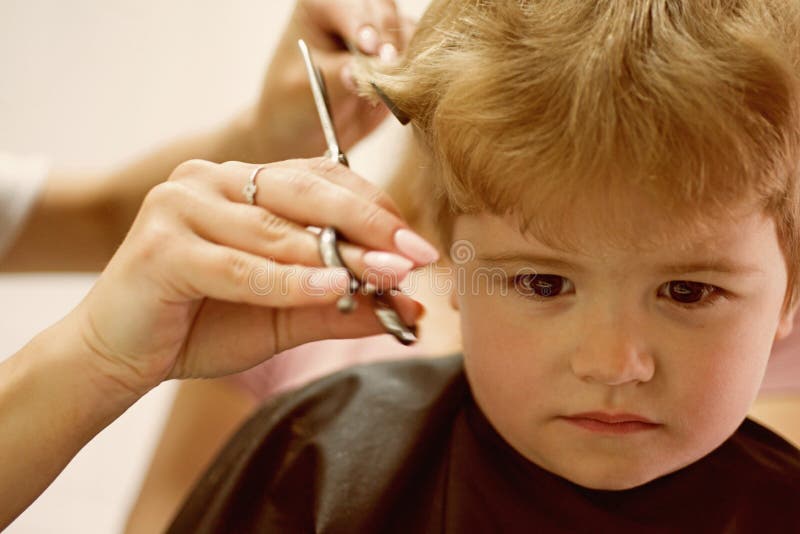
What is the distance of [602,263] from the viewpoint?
0.76 meters

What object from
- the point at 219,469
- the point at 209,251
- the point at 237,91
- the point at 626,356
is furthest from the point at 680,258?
the point at 237,91

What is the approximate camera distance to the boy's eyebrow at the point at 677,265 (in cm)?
76

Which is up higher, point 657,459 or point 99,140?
point 99,140

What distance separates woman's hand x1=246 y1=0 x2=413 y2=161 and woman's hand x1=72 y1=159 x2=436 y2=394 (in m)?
0.21

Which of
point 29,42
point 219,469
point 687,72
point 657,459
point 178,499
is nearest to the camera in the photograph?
point 687,72

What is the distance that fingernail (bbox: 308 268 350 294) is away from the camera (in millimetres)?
696

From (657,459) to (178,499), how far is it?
0.64 m

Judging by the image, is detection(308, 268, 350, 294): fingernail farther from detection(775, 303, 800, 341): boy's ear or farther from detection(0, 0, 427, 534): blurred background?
detection(0, 0, 427, 534): blurred background

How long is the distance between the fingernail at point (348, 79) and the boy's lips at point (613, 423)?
1.31ft

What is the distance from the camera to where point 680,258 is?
0.75m

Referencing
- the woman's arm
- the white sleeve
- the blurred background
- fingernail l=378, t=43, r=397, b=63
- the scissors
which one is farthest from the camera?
the blurred background

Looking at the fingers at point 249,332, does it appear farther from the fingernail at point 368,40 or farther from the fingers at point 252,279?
the fingernail at point 368,40

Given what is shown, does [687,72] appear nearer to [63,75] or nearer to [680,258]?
[680,258]

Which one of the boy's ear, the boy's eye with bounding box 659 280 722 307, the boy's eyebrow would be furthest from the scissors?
the boy's ear
